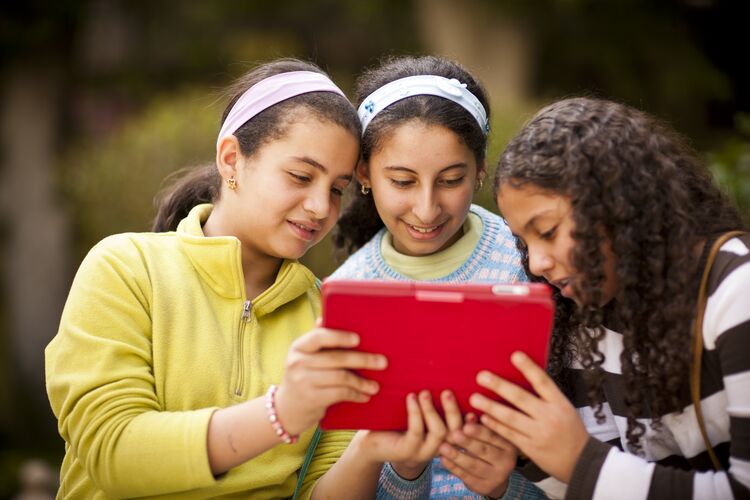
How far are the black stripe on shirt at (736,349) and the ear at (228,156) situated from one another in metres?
1.42

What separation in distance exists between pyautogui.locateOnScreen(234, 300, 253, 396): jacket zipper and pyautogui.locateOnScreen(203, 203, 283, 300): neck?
0.09m

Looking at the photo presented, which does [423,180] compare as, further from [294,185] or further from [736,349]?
[736,349]

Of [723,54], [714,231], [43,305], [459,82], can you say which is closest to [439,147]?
[459,82]

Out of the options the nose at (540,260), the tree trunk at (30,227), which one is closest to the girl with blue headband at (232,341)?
the nose at (540,260)

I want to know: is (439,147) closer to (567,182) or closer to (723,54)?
(567,182)

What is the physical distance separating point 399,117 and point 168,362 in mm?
1077

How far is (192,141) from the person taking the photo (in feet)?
18.0

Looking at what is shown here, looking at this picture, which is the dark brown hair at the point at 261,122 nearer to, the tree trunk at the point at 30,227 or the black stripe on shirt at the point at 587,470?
the black stripe on shirt at the point at 587,470

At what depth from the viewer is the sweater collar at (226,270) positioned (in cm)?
231

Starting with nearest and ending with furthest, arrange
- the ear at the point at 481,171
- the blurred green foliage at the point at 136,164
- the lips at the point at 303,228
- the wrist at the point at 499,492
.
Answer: the wrist at the point at 499,492, the lips at the point at 303,228, the ear at the point at 481,171, the blurred green foliage at the point at 136,164

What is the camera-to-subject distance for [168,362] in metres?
2.21

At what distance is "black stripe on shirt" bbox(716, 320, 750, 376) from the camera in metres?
1.81

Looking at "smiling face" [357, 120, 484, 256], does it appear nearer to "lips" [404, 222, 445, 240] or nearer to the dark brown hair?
"lips" [404, 222, 445, 240]

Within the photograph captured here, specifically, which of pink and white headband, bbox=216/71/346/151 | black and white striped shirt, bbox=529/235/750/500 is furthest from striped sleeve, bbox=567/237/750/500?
pink and white headband, bbox=216/71/346/151
